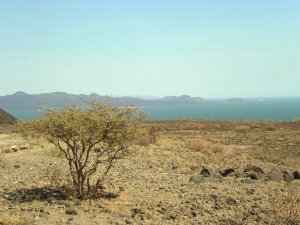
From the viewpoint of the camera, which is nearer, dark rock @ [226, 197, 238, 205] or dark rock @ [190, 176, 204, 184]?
dark rock @ [226, 197, 238, 205]

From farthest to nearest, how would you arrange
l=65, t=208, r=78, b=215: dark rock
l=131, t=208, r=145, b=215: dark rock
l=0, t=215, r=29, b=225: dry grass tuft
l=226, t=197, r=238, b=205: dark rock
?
l=226, t=197, r=238, b=205: dark rock, l=131, t=208, r=145, b=215: dark rock, l=65, t=208, r=78, b=215: dark rock, l=0, t=215, r=29, b=225: dry grass tuft

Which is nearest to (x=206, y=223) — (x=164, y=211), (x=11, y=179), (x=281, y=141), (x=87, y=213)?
(x=164, y=211)

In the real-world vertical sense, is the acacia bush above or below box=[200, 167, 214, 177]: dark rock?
above

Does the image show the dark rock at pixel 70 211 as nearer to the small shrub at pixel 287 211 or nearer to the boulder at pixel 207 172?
the small shrub at pixel 287 211

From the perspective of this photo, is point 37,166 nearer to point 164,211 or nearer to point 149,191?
point 149,191

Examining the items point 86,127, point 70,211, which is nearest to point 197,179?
point 86,127

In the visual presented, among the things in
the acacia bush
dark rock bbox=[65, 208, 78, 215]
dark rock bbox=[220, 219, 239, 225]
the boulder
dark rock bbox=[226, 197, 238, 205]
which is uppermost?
the acacia bush

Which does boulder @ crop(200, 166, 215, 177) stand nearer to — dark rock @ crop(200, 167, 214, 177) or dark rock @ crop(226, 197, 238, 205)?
dark rock @ crop(200, 167, 214, 177)

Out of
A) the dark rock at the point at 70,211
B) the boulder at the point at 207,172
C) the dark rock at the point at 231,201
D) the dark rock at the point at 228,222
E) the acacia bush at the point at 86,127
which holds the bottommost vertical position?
the dark rock at the point at 228,222

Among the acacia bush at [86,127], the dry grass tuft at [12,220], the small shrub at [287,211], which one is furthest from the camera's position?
the acacia bush at [86,127]

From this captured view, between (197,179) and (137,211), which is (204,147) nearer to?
(197,179)

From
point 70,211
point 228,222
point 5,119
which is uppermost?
point 5,119

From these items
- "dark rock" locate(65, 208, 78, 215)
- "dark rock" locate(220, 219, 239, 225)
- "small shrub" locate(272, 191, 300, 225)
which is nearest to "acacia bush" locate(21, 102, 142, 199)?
"dark rock" locate(65, 208, 78, 215)

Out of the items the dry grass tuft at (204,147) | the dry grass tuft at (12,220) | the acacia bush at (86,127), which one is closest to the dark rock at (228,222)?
the acacia bush at (86,127)
